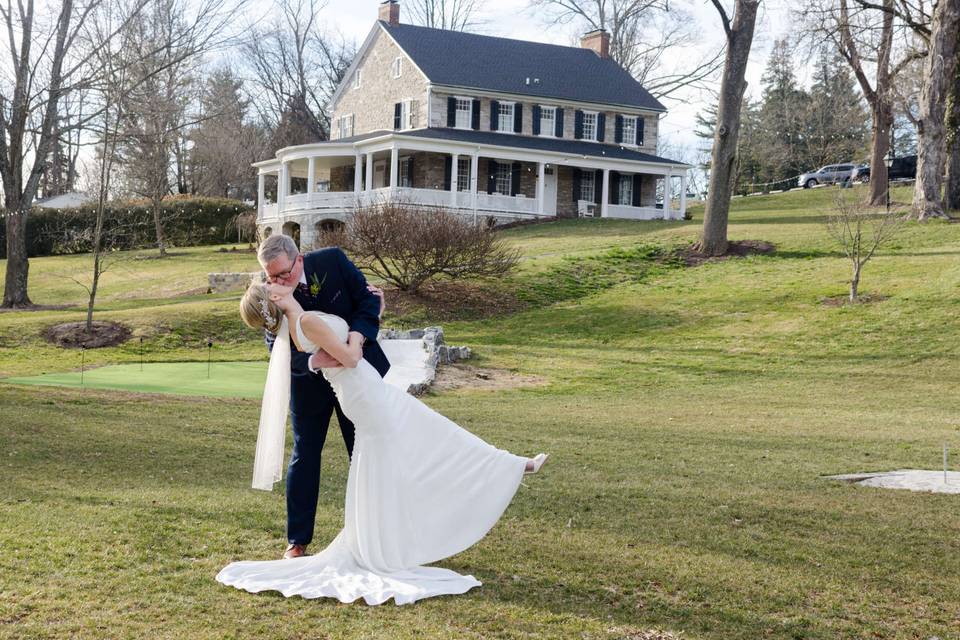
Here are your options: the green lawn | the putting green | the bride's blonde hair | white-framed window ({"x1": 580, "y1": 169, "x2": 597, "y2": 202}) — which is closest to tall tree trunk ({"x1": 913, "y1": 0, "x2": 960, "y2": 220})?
the green lawn

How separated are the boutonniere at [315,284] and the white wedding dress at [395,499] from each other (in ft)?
0.78

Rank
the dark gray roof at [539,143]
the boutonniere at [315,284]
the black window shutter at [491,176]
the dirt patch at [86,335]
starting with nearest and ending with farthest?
the boutonniere at [315,284]
the dirt patch at [86,335]
the dark gray roof at [539,143]
the black window shutter at [491,176]

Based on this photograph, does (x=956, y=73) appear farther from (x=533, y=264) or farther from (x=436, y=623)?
(x=436, y=623)

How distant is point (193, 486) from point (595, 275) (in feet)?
67.6

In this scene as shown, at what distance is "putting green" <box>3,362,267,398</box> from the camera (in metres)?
14.4

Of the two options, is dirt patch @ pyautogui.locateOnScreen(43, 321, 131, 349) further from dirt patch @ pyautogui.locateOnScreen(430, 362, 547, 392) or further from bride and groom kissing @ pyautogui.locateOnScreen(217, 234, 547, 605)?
bride and groom kissing @ pyautogui.locateOnScreen(217, 234, 547, 605)

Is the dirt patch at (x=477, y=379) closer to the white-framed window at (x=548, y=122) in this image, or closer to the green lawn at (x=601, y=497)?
the green lawn at (x=601, y=497)

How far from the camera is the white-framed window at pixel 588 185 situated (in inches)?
1690

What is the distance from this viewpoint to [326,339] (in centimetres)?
502

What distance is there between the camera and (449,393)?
605 inches

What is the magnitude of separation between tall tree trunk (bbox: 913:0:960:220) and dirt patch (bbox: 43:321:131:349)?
2283 centimetres

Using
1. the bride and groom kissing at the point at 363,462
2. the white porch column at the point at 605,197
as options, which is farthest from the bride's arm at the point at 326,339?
the white porch column at the point at 605,197

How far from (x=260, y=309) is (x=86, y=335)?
17.0 metres

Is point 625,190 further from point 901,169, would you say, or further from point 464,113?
point 901,169
